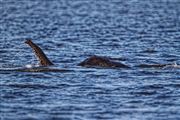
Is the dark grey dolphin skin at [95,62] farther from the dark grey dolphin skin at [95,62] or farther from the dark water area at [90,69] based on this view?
the dark water area at [90,69]

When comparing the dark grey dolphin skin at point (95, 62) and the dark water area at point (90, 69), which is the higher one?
the dark grey dolphin skin at point (95, 62)

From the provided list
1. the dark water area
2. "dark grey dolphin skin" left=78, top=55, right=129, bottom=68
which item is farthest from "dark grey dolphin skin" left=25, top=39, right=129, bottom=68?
the dark water area

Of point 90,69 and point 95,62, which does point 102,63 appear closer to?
point 95,62

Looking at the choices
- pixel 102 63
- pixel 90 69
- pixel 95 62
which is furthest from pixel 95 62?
pixel 90 69

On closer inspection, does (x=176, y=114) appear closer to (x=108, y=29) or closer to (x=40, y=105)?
(x=40, y=105)

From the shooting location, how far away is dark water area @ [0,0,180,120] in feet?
77.9

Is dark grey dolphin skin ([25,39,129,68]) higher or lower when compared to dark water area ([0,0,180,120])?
higher

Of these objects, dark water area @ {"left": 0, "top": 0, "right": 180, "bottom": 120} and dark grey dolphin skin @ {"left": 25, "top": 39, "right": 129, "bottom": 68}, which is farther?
dark grey dolphin skin @ {"left": 25, "top": 39, "right": 129, "bottom": 68}

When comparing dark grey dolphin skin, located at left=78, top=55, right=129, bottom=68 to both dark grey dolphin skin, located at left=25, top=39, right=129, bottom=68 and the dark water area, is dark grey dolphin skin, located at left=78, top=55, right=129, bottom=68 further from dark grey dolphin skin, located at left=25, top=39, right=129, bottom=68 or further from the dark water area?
the dark water area

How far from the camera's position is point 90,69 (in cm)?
3122

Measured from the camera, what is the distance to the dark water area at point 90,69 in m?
23.8

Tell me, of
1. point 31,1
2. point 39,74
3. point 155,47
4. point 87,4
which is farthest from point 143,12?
point 39,74

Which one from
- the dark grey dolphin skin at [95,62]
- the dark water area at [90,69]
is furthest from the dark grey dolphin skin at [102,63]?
the dark water area at [90,69]

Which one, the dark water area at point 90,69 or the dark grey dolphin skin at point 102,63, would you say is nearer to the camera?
the dark water area at point 90,69
